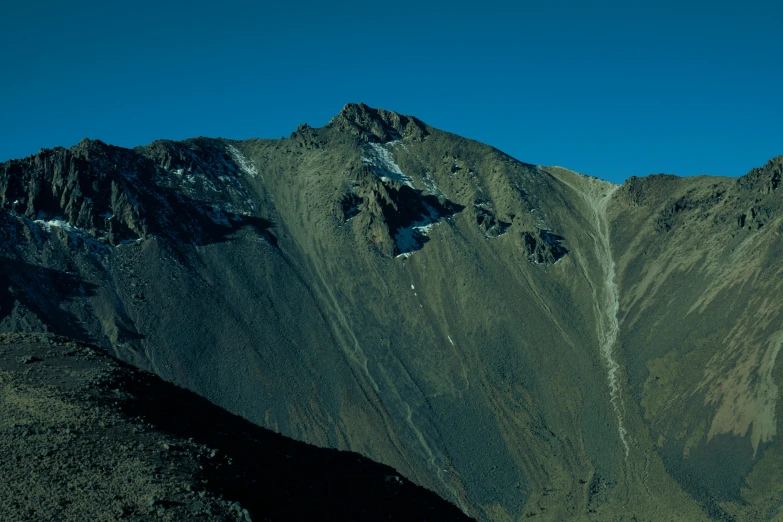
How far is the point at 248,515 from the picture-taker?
38.4 metres

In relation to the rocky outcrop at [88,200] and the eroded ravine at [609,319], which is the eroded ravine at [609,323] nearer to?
the eroded ravine at [609,319]

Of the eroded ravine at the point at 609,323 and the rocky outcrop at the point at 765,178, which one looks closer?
the eroded ravine at the point at 609,323

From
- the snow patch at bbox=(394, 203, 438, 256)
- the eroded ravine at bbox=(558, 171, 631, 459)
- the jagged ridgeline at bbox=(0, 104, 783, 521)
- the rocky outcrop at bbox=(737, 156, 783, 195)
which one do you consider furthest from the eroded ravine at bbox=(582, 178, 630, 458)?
the snow patch at bbox=(394, 203, 438, 256)

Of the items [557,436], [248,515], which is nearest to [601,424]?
[557,436]

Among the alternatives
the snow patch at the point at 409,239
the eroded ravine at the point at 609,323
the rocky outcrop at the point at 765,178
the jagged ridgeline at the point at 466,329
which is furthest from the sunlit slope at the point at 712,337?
the snow patch at the point at 409,239

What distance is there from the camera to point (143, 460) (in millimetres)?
42281

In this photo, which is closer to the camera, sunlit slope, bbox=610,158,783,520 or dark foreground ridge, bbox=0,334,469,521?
dark foreground ridge, bbox=0,334,469,521

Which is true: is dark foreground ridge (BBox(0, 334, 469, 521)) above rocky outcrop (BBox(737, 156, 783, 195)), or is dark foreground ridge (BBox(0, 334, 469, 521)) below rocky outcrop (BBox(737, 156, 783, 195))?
below

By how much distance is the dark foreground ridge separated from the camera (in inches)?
1503

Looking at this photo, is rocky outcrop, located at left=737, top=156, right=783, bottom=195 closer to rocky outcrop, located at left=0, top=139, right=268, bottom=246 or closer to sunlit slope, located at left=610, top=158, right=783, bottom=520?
sunlit slope, located at left=610, top=158, right=783, bottom=520

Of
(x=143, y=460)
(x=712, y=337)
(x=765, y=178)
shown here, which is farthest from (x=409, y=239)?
(x=143, y=460)

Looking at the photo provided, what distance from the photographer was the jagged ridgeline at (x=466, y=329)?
140750 millimetres

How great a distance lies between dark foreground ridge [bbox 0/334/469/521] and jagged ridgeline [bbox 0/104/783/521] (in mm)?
88898

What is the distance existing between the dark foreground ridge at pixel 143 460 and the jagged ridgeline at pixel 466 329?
8890 centimetres
